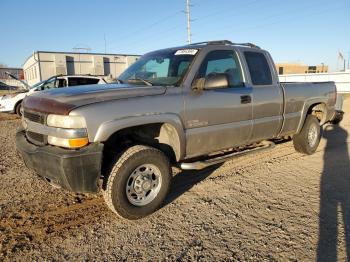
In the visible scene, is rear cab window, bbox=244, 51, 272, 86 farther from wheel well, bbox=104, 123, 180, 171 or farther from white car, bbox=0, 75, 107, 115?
white car, bbox=0, 75, 107, 115

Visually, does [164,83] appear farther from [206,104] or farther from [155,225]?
[155,225]

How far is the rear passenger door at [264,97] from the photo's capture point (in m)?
5.01

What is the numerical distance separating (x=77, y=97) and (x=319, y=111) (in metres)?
5.33

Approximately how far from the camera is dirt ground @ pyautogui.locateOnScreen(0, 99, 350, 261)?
3092 millimetres

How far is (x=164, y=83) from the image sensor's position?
13.9ft

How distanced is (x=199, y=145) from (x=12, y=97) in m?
11.6

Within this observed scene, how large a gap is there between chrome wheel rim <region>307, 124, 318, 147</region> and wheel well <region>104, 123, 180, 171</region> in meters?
3.50

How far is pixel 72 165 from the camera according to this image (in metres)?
3.20

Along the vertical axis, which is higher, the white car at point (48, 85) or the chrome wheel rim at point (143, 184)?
the white car at point (48, 85)

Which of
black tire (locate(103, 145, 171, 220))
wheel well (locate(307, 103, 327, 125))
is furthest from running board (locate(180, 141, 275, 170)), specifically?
wheel well (locate(307, 103, 327, 125))

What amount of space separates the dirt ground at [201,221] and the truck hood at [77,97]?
1314mm

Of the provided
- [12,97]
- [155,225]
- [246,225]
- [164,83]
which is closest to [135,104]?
[164,83]

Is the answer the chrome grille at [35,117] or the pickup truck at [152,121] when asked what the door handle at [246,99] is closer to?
the pickup truck at [152,121]

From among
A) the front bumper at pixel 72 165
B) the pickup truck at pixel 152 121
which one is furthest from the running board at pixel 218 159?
the front bumper at pixel 72 165
